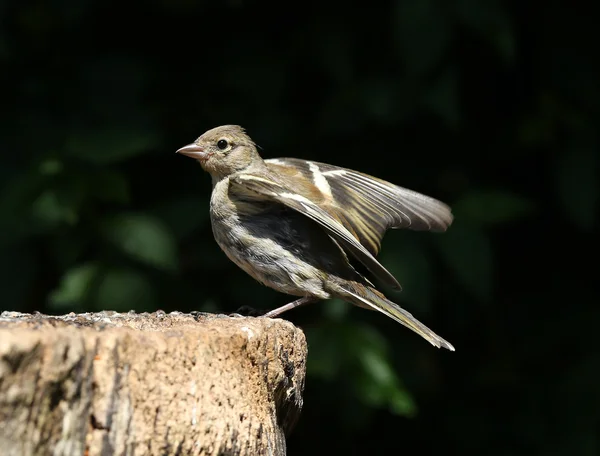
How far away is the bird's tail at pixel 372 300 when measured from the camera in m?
3.41

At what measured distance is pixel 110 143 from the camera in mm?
4254

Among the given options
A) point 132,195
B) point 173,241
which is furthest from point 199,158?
point 132,195

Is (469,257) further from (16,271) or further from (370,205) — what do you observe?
(16,271)

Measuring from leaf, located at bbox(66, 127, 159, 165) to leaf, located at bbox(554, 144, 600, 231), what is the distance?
83.8 inches

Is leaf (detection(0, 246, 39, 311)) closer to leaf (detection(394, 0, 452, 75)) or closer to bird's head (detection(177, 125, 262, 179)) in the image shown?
bird's head (detection(177, 125, 262, 179))

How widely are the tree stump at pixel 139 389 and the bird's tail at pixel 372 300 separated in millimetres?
886

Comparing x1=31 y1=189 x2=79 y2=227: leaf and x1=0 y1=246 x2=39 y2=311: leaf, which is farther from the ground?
x1=31 y1=189 x2=79 y2=227: leaf

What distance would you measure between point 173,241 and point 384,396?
3.82ft

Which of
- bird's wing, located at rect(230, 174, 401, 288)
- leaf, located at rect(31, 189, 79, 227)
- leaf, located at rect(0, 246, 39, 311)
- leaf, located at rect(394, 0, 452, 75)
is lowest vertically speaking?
leaf, located at rect(0, 246, 39, 311)

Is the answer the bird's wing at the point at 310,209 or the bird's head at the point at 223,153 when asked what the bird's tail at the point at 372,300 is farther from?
the bird's head at the point at 223,153

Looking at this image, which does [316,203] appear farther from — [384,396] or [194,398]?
[194,398]

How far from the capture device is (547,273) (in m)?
5.59

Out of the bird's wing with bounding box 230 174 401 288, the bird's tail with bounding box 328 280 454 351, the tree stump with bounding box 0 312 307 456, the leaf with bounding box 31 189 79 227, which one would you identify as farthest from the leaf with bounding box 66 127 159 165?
the tree stump with bounding box 0 312 307 456

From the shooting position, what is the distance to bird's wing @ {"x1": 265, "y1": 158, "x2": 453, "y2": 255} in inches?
144
